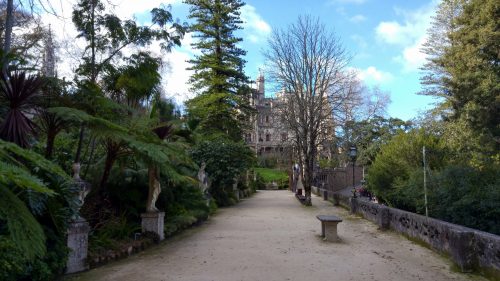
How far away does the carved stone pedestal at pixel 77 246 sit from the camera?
6.34 meters

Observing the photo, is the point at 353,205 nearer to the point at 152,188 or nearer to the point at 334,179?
the point at 152,188

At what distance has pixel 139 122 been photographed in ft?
31.0

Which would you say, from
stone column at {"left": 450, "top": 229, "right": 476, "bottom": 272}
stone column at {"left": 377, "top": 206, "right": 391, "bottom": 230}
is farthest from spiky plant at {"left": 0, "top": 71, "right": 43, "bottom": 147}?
stone column at {"left": 377, "top": 206, "right": 391, "bottom": 230}

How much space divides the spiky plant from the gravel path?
7.38ft

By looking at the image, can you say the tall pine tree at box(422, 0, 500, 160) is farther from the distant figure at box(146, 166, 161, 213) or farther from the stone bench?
the distant figure at box(146, 166, 161, 213)

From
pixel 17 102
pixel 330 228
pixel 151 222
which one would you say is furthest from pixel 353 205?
pixel 17 102

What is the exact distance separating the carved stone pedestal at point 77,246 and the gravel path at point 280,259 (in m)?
0.19

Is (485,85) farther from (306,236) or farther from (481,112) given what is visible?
(306,236)

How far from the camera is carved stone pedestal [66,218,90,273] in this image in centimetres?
634

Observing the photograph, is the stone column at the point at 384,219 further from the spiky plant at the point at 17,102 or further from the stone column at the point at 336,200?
the stone column at the point at 336,200

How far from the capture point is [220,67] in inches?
1205

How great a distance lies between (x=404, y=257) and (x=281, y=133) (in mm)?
19672

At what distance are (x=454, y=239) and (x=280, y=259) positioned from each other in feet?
9.96

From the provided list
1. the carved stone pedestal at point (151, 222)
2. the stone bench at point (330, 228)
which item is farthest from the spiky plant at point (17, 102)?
the stone bench at point (330, 228)
